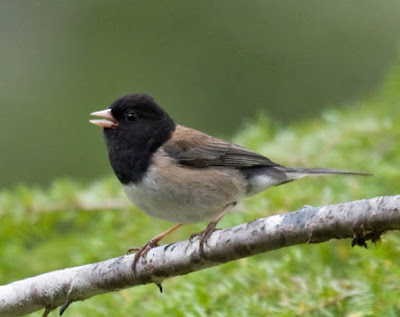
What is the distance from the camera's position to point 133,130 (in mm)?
3184

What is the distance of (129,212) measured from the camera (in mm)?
3861

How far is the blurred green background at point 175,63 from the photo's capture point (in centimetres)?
703

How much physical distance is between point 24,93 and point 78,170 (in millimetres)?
1049

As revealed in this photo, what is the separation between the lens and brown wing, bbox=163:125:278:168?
3158 mm

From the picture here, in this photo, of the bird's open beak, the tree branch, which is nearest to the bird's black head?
the bird's open beak

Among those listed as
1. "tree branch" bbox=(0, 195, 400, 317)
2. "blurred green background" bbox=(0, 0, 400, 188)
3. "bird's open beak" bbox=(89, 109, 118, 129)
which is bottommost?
"tree branch" bbox=(0, 195, 400, 317)

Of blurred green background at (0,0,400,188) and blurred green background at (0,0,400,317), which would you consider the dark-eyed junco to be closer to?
blurred green background at (0,0,400,317)

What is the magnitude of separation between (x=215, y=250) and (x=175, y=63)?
591cm

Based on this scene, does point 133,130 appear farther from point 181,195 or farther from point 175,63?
point 175,63

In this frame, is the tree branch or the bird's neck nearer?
the tree branch

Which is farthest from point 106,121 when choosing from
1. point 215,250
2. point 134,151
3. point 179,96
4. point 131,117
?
point 179,96

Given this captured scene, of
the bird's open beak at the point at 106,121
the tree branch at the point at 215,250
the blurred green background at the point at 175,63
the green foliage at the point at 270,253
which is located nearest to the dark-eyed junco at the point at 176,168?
the bird's open beak at the point at 106,121

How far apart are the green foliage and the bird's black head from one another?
0.52 m

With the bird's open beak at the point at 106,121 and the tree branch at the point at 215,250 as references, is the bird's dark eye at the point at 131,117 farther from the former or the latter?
the tree branch at the point at 215,250
